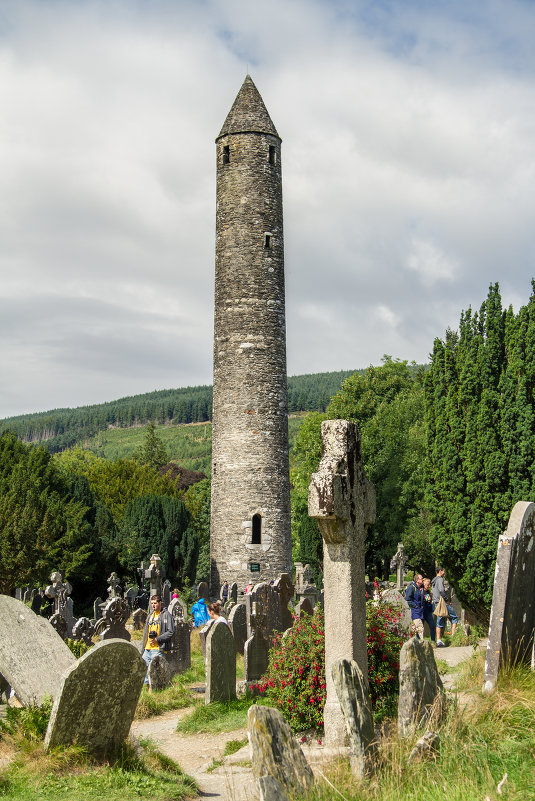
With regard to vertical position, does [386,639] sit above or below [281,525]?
below

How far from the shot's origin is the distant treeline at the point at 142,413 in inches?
5910

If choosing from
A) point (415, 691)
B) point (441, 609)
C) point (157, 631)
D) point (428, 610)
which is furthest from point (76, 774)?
point (441, 609)

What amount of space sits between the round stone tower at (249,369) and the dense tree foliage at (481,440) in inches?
348

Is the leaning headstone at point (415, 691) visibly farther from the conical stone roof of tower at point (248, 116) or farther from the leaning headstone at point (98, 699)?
the conical stone roof of tower at point (248, 116)

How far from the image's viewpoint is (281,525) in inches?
935

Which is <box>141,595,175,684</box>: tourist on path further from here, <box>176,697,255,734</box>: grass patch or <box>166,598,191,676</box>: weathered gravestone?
<box>176,697,255,734</box>: grass patch

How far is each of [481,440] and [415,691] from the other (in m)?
8.62

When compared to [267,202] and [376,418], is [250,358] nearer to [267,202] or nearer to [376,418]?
[267,202]

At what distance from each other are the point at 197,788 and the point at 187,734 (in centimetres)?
261

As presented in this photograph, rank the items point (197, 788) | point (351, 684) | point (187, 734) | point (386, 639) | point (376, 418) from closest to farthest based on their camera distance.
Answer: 1. point (351, 684)
2. point (197, 788)
3. point (386, 639)
4. point (187, 734)
5. point (376, 418)

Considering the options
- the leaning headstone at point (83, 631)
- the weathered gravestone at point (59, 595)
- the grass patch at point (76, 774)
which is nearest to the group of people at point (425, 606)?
the leaning headstone at point (83, 631)

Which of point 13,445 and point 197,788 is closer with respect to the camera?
point 197,788

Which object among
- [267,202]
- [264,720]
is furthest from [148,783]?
[267,202]

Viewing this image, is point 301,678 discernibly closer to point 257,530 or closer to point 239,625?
point 239,625
